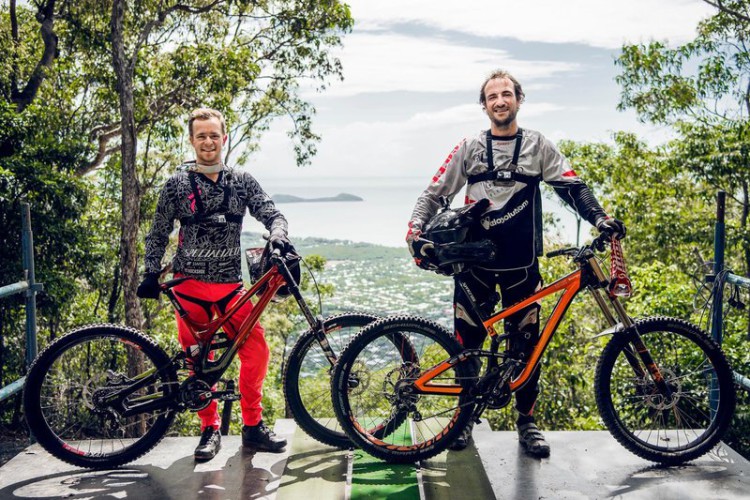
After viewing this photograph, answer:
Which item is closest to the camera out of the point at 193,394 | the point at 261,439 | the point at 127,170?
the point at 193,394

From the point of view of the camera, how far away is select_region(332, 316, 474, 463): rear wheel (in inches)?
130

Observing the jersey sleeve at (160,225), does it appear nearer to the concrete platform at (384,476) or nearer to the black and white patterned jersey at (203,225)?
the black and white patterned jersey at (203,225)

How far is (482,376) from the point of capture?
334cm

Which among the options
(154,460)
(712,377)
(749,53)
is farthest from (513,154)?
(749,53)

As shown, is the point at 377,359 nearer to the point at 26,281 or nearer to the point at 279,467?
the point at 279,467

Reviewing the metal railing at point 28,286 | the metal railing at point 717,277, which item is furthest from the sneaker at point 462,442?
the metal railing at point 28,286

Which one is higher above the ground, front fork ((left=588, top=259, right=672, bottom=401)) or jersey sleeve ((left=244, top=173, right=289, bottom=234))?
jersey sleeve ((left=244, top=173, right=289, bottom=234))

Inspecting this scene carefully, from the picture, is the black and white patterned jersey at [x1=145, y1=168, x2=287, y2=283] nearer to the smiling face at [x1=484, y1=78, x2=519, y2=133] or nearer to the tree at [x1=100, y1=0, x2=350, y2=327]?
the smiling face at [x1=484, y1=78, x2=519, y2=133]

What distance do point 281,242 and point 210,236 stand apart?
0.38 meters

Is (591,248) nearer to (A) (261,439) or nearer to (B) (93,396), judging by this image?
(A) (261,439)

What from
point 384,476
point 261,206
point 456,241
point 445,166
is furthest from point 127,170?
Result: point 384,476

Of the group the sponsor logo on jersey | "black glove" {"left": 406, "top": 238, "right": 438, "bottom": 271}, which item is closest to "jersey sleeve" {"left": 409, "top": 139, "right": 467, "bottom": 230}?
"black glove" {"left": 406, "top": 238, "right": 438, "bottom": 271}

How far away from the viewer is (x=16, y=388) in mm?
3549

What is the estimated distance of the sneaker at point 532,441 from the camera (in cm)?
352
